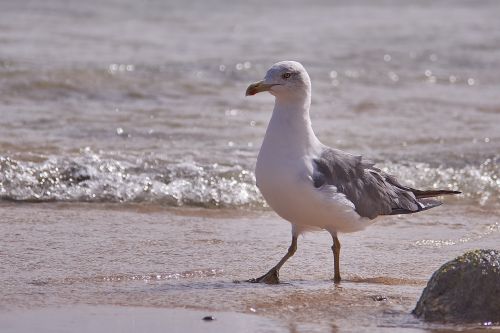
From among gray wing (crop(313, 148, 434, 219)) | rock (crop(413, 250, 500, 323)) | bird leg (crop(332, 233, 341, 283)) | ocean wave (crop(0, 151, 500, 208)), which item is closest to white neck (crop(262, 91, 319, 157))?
gray wing (crop(313, 148, 434, 219))

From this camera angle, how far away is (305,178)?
524 cm

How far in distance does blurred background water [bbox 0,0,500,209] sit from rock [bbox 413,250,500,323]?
302 cm

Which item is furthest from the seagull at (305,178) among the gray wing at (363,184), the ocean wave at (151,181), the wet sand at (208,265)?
the ocean wave at (151,181)

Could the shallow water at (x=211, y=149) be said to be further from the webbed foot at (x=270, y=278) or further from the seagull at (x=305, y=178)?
the seagull at (x=305, y=178)

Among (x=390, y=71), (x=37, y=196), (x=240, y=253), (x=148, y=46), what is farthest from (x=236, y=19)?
(x=240, y=253)

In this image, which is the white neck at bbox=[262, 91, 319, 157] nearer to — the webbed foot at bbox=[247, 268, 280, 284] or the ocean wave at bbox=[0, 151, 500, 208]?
the webbed foot at bbox=[247, 268, 280, 284]

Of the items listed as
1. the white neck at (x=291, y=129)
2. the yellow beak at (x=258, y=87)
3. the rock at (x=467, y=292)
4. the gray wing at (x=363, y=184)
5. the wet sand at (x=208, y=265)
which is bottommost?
the wet sand at (x=208, y=265)

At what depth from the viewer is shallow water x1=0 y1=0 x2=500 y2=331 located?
530cm

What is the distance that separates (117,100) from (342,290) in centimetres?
605

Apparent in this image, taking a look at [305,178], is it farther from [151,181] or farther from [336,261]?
[151,181]

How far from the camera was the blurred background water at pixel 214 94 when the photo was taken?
25.8 feet

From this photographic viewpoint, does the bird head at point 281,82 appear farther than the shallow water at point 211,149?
Yes

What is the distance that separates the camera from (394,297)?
5.04 m

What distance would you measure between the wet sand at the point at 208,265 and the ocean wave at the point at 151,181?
0.20 m
